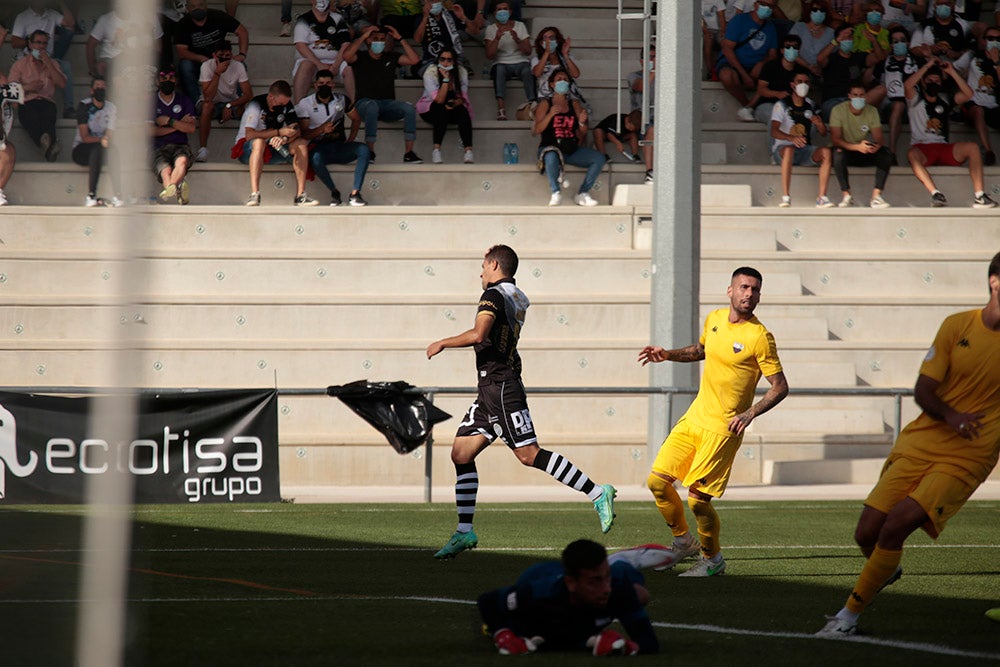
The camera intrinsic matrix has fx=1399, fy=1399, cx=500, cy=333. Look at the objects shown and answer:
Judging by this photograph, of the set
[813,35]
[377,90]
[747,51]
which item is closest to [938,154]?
[813,35]

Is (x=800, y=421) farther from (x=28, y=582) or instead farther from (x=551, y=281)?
(x=28, y=582)

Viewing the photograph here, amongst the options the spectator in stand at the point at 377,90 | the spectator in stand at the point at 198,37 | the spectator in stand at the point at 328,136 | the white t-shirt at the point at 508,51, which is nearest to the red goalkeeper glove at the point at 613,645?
the spectator in stand at the point at 328,136

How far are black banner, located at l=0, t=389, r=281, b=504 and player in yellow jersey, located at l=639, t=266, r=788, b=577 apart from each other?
20.3 feet

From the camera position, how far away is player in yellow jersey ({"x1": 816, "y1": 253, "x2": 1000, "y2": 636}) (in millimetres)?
6578

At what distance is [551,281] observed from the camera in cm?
1986

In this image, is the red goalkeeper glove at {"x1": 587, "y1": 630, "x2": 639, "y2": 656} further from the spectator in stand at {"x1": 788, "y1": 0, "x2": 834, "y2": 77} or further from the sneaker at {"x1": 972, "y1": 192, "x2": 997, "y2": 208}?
the spectator in stand at {"x1": 788, "y1": 0, "x2": 834, "y2": 77}

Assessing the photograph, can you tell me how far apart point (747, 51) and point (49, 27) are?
788 inches

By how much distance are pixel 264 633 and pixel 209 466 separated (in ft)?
25.0

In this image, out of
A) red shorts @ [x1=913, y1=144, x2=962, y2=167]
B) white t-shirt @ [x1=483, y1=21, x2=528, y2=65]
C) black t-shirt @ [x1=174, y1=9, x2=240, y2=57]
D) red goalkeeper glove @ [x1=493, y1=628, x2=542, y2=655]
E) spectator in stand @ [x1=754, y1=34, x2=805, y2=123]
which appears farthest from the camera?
white t-shirt @ [x1=483, y1=21, x2=528, y2=65]

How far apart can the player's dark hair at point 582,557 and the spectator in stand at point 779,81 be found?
17.9 meters

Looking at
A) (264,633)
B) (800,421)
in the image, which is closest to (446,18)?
(800,421)

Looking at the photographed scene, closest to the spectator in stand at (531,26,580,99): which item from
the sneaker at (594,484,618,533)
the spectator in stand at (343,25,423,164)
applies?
the spectator in stand at (343,25,423,164)

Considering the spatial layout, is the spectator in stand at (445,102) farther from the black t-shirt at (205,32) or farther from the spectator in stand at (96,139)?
→ the spectator in stand at (96,139)

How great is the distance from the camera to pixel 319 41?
73.5 ft
